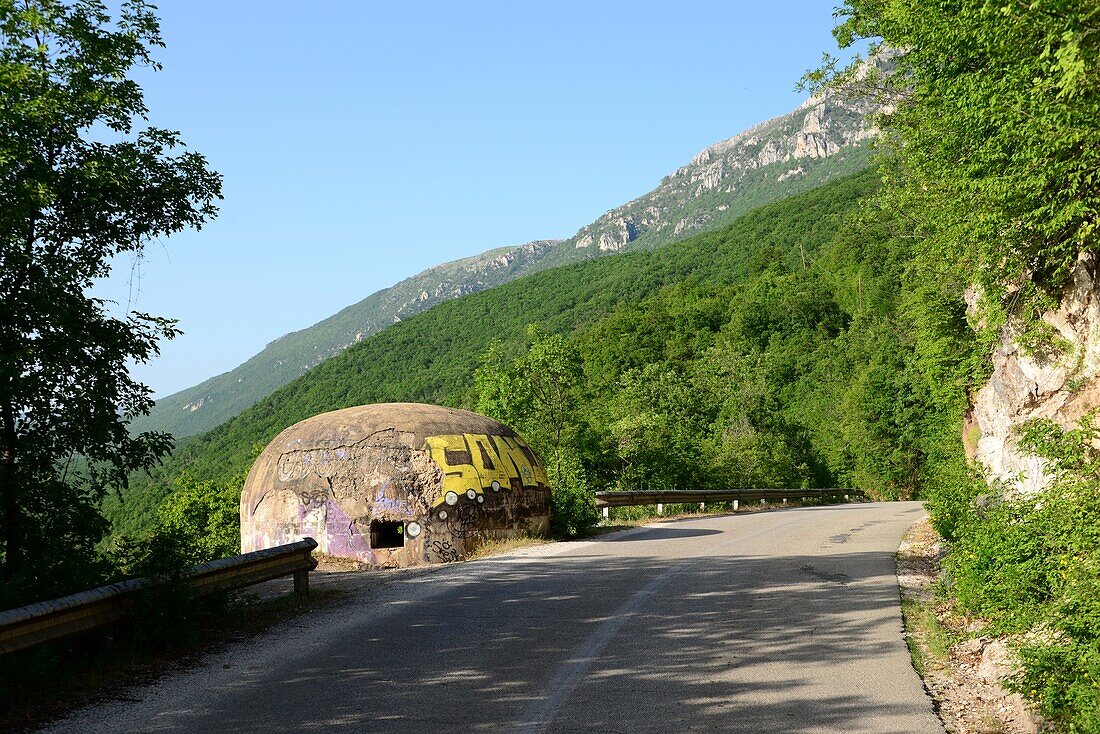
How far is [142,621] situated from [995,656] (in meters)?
7.66

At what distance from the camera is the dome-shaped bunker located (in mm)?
15195

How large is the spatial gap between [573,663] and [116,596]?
426 centimetres

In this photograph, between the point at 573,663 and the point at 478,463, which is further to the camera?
the point at 478,463

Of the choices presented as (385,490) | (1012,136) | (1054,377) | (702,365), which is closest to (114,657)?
(385,490)

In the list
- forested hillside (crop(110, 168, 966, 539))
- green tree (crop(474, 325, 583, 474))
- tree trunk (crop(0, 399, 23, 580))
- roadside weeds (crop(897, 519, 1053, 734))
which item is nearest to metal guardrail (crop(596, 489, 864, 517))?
forested hillside (crop(110, 168, 966, 539))

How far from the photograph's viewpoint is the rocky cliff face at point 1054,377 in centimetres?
859

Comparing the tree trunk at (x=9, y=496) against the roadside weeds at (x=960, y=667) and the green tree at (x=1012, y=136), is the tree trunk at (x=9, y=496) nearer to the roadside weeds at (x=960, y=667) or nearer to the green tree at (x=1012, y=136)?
the roadside weeds at (x=960, y=667)

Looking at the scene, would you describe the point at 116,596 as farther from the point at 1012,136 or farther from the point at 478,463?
the point at 1012,136

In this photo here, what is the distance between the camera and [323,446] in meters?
15.8

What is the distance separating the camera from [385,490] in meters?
15.2

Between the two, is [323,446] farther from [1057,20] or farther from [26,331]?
[1057,20]

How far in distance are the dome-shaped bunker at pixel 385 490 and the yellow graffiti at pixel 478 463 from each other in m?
0.02

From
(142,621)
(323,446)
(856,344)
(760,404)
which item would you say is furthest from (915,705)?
(856,344)

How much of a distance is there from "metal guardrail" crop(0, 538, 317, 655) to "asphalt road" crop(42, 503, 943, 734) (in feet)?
2.72
